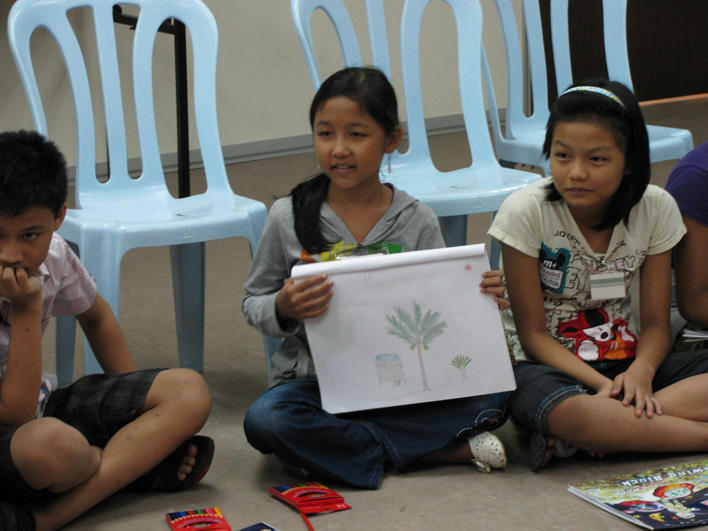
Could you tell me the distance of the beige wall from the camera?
411 cm

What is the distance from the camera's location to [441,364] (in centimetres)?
155

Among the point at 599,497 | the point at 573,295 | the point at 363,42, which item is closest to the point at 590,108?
the point at 573,295

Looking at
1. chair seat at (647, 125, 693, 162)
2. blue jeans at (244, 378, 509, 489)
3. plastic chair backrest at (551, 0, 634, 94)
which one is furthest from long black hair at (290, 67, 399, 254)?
plastic chair backrest at (551, 0, 634, 94)

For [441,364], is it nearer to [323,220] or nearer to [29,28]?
[323,220]

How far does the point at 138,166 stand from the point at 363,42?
1.35 metres

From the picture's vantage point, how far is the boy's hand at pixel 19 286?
4.30 feet

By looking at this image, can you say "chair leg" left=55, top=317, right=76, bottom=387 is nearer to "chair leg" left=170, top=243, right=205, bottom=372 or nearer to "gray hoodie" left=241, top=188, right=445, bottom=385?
"chair leg" left=170, top=243, right=205, bottom=372

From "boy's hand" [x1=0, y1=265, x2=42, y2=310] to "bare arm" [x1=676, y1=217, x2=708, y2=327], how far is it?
3.67 ft

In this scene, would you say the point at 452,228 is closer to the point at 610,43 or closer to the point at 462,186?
the point at 462,186

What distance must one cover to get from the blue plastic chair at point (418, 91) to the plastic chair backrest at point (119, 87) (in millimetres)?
250

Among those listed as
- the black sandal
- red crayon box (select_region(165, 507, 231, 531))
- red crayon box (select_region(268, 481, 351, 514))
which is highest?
the black sandal

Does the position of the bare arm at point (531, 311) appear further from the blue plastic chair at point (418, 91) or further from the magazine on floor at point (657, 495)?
the blue plastic chair at point (418, 91)

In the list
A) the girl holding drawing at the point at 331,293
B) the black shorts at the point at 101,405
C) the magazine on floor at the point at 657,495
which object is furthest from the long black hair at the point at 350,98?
the magazine on floor at the point at 657,495

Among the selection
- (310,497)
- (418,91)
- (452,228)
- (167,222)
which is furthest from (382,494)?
(418,91)
